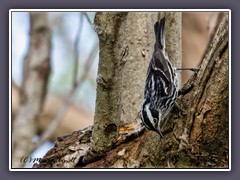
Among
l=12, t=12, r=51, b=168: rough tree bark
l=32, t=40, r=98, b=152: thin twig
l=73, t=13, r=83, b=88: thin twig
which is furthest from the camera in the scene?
l=12, t=12, r=51, b=168: rough tree bark

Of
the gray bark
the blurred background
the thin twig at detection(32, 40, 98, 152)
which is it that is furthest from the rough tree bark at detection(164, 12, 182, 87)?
the thin twig at detection(32, 40, 98, 152)

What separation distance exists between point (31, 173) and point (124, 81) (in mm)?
706

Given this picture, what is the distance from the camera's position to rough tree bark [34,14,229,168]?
111 inches

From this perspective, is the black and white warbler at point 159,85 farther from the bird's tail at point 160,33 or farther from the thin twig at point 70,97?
the thin twig at point 70,97

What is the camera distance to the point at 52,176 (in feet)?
10.1

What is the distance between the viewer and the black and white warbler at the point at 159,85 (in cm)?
297

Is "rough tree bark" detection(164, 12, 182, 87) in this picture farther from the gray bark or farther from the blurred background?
the gray bark

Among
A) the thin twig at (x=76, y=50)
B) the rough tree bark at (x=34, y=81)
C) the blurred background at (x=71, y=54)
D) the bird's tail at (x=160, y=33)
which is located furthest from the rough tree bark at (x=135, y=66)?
the rough tree bark at (x=34, y=81)

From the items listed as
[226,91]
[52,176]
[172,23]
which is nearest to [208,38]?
[172,23]

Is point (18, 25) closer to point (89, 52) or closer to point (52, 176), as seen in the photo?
point (89, 52)

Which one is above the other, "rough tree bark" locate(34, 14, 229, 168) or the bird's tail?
the bird's tail

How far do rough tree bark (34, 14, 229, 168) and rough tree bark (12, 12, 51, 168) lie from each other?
87 centimetres

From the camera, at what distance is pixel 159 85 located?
306 centimetres

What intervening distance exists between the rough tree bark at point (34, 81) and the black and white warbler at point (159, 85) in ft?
3.11
